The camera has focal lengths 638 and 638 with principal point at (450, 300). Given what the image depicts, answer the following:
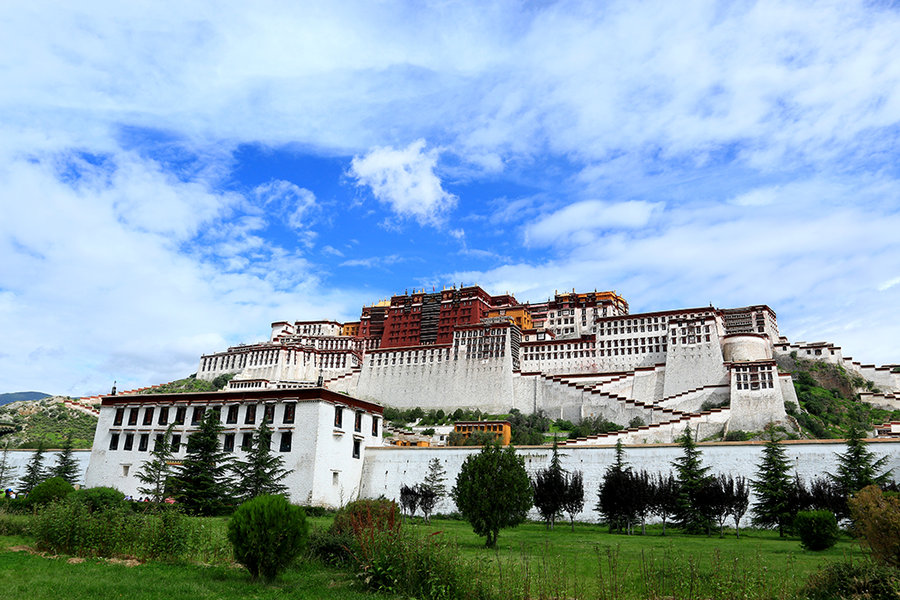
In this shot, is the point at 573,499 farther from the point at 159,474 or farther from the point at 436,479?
the point at 159,474

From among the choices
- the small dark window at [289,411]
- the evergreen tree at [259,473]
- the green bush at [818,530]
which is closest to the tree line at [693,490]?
the green bush at [818,530]

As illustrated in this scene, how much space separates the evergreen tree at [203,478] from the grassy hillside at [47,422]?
28.0 metres

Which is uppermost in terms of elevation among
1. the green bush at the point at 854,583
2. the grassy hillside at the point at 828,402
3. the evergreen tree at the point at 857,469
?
the grassy hillside at the point at 828,402

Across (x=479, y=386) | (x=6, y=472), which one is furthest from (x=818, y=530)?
(x=479, y=386)

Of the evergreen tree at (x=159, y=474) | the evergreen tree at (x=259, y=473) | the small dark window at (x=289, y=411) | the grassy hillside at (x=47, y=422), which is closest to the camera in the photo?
the evergreen tree at (x=159, y=474)

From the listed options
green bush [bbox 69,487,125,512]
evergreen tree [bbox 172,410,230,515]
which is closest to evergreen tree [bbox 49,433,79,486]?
evergreen tree [bbox 172,410,230,515]

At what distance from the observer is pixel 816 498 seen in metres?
24.7

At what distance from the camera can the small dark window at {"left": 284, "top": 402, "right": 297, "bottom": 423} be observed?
35.2 m

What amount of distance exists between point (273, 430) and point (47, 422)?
152 ft

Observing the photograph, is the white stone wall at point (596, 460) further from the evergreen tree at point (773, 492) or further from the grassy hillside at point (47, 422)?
the grassy hillside at point (47, 422)

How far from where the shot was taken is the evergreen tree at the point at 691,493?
82.4 feet

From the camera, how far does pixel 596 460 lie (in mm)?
32312

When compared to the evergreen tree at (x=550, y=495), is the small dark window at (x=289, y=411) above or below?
above

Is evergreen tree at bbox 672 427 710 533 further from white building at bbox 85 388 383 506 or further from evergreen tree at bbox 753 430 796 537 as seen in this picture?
white building at bbox 85 388 383 506
